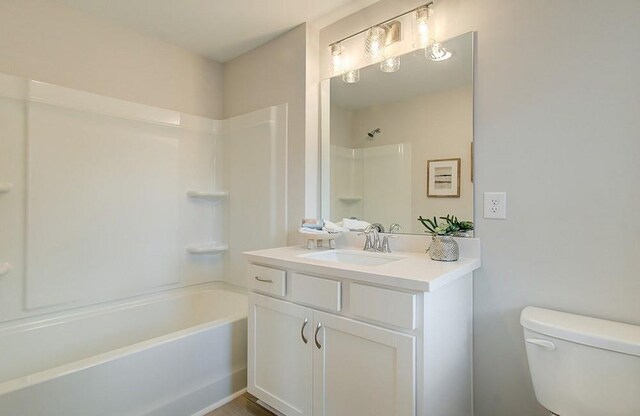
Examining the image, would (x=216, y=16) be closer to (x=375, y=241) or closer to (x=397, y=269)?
(x=375, y=241)

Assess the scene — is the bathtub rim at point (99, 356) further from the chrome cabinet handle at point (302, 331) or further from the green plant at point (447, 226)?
the green plant at point (447, 226)

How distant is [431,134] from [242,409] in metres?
1.83

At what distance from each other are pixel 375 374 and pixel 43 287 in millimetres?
1942

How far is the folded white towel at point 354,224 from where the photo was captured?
1955mm

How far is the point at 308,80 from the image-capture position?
6.98 ft

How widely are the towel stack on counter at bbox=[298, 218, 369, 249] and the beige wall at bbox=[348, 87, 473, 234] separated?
0.34m

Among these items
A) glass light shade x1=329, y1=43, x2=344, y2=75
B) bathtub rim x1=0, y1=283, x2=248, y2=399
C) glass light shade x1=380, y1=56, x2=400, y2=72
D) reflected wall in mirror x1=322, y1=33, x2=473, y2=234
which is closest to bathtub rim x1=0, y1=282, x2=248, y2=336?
bathtub rim x1=0, y1=283, x2=248, y2=399

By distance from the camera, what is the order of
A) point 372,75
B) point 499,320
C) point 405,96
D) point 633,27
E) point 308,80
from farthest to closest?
point 308,80
point 372,75
point 405,96
point 499,320
point 633,27

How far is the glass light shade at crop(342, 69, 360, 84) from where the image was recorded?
197cm

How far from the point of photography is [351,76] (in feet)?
6.55

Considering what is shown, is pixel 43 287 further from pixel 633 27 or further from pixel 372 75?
pixel 633 27

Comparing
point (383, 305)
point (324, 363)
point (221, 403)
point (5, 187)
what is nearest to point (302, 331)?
point (324, 363)

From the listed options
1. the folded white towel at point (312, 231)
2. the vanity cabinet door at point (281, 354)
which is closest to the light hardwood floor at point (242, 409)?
the vanity cabinet door at point (281, 354)

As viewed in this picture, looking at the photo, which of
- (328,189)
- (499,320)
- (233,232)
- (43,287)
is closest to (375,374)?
(499,320)
